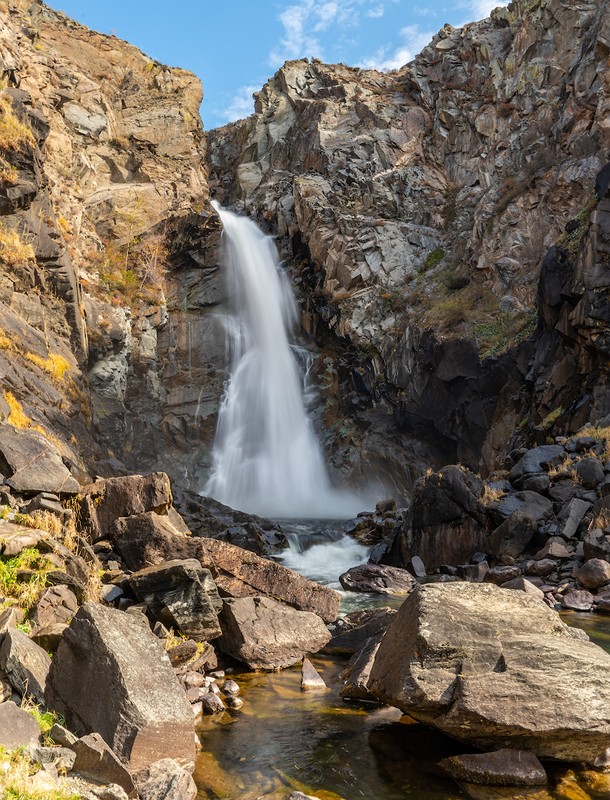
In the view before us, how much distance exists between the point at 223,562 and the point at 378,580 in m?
5.70

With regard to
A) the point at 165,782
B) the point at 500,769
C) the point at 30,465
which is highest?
the point at 30,465

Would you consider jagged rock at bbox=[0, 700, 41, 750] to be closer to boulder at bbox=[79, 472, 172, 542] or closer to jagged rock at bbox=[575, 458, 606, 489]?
boulder at bbox=[79, 472, 172, 542]

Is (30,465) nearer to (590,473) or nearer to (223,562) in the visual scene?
(223,562)

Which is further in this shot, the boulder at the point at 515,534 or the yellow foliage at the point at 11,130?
the yellow foliage at the point at 11,130

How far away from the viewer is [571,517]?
14.2 meters

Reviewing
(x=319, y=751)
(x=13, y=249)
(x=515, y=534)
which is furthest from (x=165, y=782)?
(x=13, y=249)

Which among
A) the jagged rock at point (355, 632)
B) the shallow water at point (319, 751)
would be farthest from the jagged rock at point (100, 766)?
the jagged rock at point (355, 632)

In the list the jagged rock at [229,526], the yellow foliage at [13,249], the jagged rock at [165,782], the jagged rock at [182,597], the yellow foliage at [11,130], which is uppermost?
the yellow foliage at [11,130]

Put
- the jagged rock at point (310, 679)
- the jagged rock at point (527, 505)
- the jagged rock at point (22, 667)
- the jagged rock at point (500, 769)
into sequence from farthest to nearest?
the jagged rock at point (527, 505)
the jagged rock at point (310, 679)
the jagged rock at point (22, 667)
the jagged rock at point (500, 769)

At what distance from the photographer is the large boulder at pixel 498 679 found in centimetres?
498

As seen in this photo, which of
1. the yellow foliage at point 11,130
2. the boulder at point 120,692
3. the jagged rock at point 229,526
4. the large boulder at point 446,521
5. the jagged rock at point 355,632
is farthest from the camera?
the yellow foliage at point 11,130

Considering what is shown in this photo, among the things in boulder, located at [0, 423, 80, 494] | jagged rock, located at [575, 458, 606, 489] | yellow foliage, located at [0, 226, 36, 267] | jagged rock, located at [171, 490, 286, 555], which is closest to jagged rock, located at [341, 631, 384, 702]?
boulder, located at [0, 423, 80, 494]

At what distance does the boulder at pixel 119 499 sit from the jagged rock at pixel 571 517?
30.9 ft

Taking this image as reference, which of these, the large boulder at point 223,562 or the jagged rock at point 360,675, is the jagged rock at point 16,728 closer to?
the jagged rock at point 360,675
